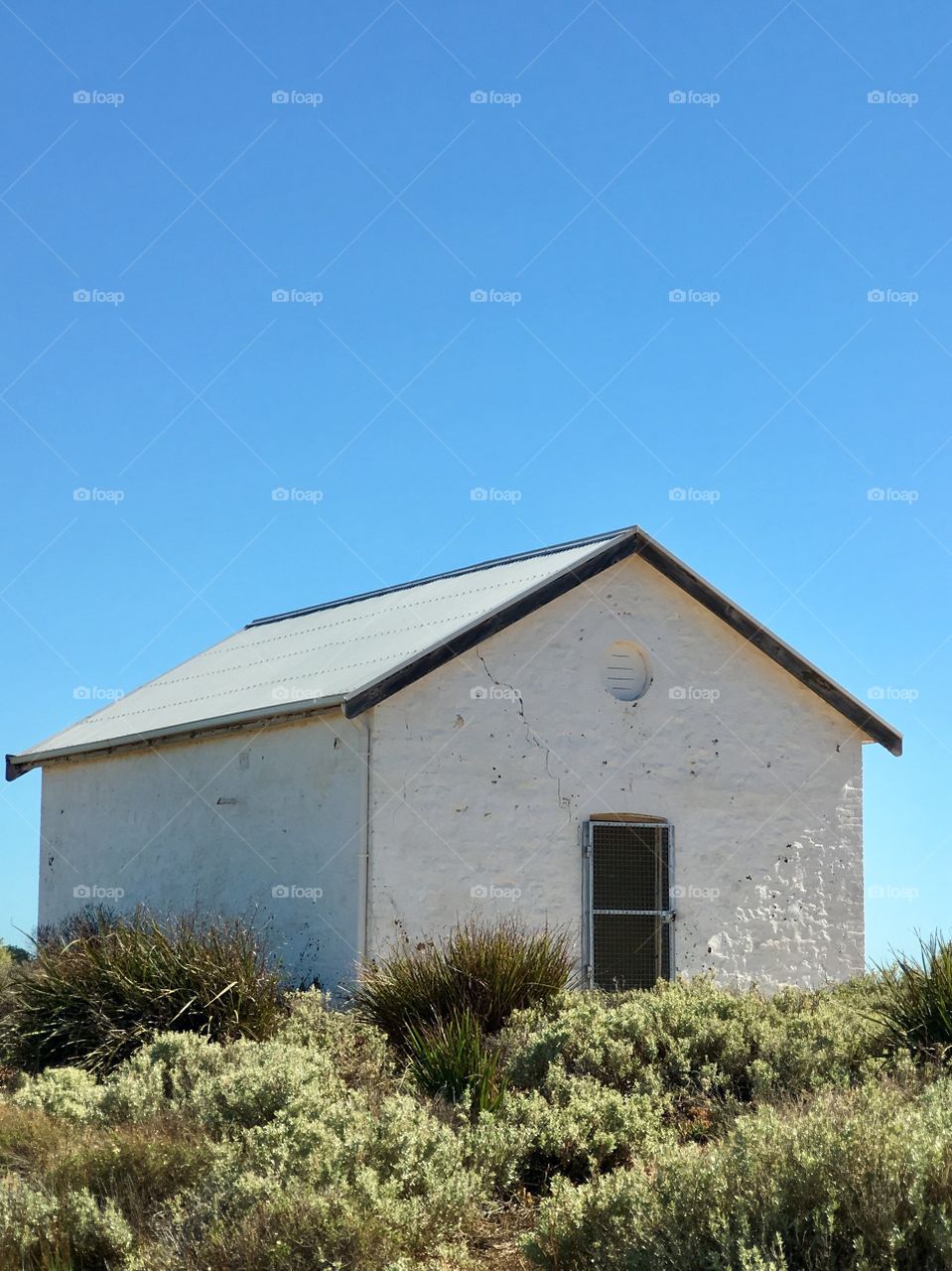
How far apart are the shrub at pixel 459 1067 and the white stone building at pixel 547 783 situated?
3.87m

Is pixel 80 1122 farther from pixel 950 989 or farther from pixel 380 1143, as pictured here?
pixel 950 989

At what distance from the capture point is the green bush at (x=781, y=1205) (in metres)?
5.73

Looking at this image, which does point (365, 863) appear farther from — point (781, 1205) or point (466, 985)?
point (781, 1205)

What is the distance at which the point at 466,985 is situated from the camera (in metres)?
11.9

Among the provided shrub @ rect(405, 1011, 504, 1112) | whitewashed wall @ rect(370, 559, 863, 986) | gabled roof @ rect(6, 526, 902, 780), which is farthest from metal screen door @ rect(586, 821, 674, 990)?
shrub @ rect(405, 1011, 504, 1112)

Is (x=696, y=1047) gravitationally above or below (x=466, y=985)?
below

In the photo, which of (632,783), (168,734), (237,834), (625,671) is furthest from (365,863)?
(168,734)

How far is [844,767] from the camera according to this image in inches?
676

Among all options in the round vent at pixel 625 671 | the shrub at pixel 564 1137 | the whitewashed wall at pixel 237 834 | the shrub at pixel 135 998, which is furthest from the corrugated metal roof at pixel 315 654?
the shrub at pixel 564 1137

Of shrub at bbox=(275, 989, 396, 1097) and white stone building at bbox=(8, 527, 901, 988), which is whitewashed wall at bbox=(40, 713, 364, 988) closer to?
white stone building at bbox=(8, 527, 901, 988)

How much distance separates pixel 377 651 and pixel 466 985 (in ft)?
16.7

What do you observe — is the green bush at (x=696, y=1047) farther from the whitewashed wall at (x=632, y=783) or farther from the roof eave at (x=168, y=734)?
the roof eave at (x=168, y=734)

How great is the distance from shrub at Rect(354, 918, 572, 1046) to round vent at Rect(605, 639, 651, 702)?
4.13m

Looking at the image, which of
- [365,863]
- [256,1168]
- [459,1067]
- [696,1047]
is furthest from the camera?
[365,863]
